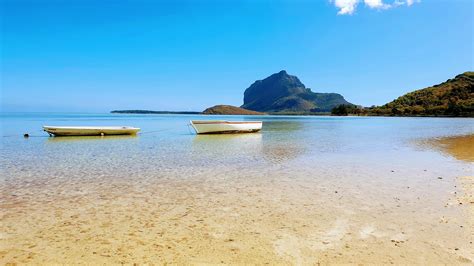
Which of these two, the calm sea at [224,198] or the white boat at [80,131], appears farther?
the white boat at [80,131]

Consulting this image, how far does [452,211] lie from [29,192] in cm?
1081

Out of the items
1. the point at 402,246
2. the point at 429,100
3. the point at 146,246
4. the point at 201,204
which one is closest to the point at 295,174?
the point at 201,204

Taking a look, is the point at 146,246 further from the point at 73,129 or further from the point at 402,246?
the point at 73,129

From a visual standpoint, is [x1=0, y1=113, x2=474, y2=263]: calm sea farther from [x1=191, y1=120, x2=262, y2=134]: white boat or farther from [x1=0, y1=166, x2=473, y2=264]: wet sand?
[x1=191, y1=120, x2=262, y2=134]: white boat

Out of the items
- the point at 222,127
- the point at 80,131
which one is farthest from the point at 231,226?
the point at 222,127

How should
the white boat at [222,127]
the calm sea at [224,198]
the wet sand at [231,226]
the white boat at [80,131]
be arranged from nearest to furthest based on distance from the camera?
the wet sand at [231,226] → the calm sea at [224,198] → the white boat at [80,131] → the white boat at [222,127]

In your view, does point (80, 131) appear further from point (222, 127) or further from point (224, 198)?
point (224, 198)

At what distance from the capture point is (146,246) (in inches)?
225

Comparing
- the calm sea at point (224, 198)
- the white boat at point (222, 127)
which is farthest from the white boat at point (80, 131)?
the calm sea at point (224, 198)

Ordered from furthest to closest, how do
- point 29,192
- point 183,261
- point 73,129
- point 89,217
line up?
point 73,129
point 29,192
point 89,217
point 183,261

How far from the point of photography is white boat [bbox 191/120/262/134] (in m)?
36.8

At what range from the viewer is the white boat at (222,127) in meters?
36.8

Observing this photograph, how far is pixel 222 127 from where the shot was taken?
124 feet

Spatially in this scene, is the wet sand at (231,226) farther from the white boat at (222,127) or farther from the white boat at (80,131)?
the white boat at (222,127)
